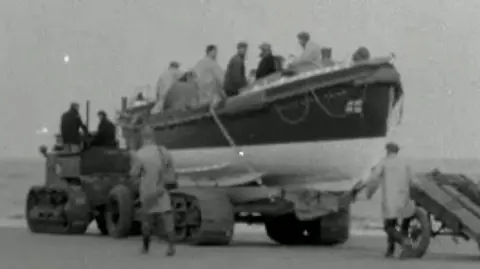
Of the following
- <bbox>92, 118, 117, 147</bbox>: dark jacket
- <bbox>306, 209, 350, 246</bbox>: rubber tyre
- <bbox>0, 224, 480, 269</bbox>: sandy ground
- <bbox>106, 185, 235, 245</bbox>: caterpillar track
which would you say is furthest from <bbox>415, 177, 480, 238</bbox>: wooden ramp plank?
<bbox>92, 118, 117, 147</bbox>: dark jacket

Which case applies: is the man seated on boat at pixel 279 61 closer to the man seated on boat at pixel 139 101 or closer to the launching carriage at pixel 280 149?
the launching carriage at pixel 280 149

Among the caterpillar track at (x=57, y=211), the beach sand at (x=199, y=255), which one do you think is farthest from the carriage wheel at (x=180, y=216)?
the caterpillar track at (x=57, y=211)

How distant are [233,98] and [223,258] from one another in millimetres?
3802

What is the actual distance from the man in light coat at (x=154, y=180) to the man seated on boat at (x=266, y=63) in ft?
15.1

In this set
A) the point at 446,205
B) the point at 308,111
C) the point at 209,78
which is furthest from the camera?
the point at 209,78

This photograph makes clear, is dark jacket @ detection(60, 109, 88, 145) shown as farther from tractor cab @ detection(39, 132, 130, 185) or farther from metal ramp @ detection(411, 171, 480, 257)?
metal ramp @ detection(411, 171, 480, 257)

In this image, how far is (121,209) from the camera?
72.5 feet

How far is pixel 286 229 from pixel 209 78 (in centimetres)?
347

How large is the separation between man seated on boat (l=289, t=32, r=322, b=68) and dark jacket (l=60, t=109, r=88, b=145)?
6033 millimetres

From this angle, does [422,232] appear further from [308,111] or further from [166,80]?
[166,80]

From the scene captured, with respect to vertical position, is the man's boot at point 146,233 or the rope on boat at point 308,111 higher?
the rope on boat at point 308,111

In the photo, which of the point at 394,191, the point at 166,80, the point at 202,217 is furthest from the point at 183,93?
the point at 394,191

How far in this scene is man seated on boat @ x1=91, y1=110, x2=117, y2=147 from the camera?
2473 centimetres

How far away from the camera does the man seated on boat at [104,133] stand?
81.1ft
